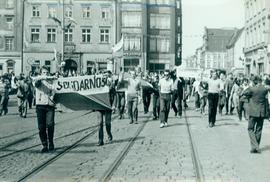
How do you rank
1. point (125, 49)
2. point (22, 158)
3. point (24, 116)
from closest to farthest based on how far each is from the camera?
point (22, 158), point (24, 116), point (125, 49)

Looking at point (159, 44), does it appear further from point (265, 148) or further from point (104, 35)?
point (265, 148)

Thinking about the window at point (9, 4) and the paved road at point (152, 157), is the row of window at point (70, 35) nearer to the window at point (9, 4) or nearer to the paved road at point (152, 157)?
the window at point (9, 4)

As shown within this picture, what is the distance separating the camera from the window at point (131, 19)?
61.8m

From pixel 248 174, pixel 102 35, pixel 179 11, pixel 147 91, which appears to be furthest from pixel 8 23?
pixel 248 174

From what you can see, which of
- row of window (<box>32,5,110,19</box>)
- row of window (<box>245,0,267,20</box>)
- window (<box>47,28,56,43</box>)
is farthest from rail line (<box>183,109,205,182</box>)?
window (<box>47,28,56,43</box>)

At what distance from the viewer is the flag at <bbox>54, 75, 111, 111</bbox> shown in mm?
12859

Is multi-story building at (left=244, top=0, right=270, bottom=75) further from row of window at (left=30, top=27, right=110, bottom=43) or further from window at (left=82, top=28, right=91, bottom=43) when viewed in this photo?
window at (left=82, top=28, right=91, bottom=43)

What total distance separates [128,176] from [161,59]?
178ft

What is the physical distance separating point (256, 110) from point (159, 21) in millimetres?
51738

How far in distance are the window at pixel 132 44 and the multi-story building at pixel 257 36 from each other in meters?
12.1

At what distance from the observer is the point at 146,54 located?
6188cm

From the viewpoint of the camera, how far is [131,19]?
203 ft

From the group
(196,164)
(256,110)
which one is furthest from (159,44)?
(196,164)

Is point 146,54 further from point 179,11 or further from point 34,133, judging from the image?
point 34,133
